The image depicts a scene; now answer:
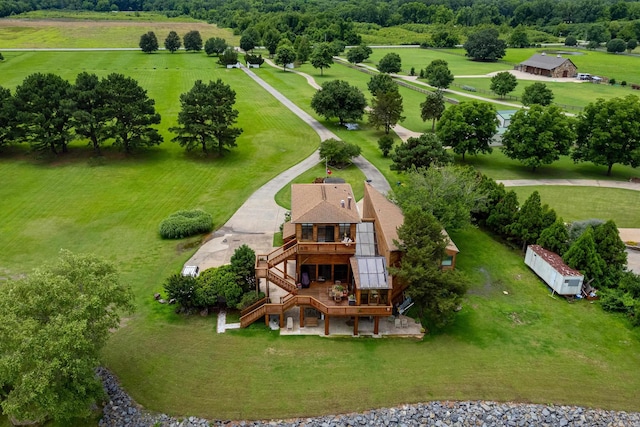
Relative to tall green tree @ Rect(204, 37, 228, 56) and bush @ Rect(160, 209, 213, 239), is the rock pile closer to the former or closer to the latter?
bush @ Rect(160, 209, 213, 239)

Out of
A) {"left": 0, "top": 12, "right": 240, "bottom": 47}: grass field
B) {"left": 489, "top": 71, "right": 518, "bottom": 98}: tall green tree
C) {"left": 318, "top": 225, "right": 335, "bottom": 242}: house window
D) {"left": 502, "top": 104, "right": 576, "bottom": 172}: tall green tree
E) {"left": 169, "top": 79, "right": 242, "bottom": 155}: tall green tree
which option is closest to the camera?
{"left": 318, "top": 225, "right": 335, "bottom": 242}: house window

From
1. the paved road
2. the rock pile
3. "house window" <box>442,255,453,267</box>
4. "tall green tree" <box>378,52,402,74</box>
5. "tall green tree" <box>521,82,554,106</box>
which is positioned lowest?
the rock pile

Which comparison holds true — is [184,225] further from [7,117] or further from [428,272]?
[7,117]

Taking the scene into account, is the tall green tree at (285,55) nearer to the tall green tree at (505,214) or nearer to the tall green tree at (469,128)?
the tall green tree at (469,128)

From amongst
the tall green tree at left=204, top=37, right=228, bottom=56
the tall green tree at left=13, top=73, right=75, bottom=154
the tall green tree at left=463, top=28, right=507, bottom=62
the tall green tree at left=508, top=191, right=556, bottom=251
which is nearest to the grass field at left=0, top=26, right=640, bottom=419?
the tall green tree at left=508, top=191, right=556, bottom=251

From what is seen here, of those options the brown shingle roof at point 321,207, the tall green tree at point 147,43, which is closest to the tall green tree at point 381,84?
the brown shingle roof at point 321,207

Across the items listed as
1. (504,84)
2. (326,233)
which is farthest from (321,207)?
(504,84)

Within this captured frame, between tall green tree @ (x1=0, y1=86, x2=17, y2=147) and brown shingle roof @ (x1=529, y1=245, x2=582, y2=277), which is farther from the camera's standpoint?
tall green tree @ (x1=0, y1=86, x2=17, y2=147)

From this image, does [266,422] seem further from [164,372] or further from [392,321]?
[392,321]
